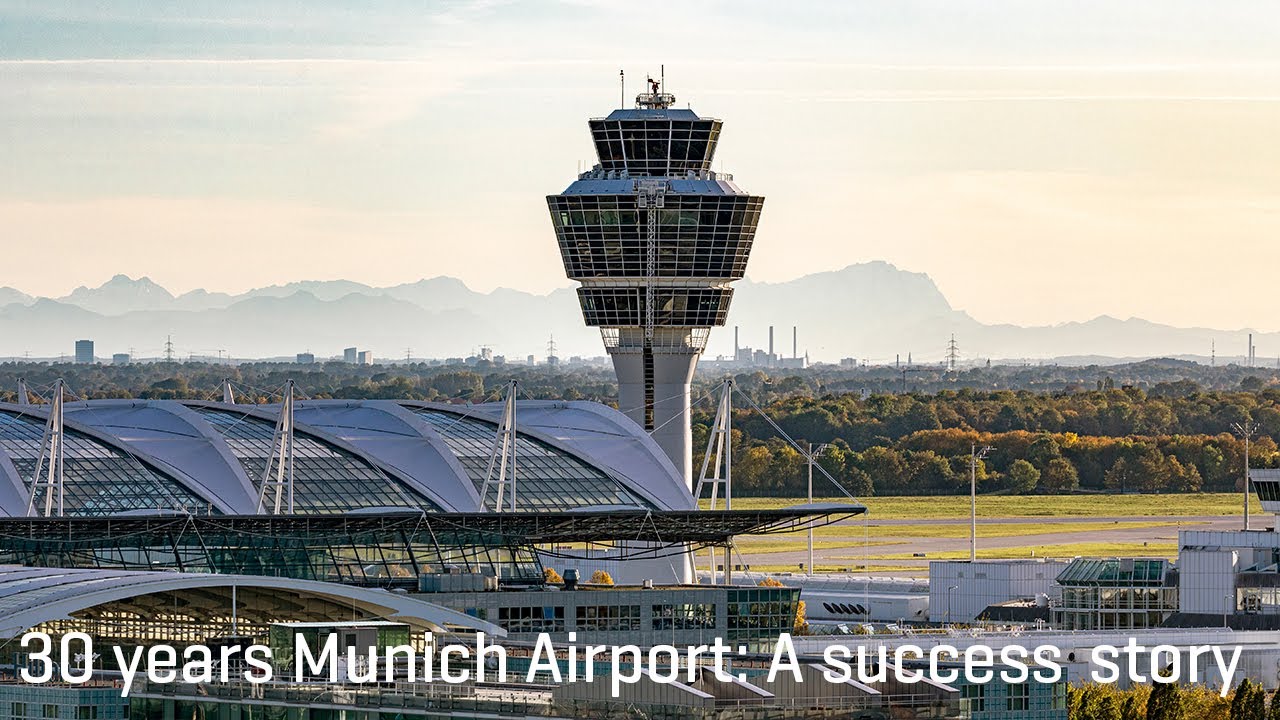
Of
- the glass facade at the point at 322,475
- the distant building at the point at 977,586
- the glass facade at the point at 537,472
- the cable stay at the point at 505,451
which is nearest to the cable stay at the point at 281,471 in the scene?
the glass facade at the point at 322,475

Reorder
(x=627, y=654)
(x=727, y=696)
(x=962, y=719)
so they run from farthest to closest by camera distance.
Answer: (x=627, y=654) → (x=962, y=719) → (x=727, y=696)

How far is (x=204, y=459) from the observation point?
12812cm

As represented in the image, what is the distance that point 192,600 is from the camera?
3413 inches

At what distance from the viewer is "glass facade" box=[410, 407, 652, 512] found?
13825 centimetres

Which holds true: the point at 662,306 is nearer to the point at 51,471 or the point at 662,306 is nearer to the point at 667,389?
the point at 667,389

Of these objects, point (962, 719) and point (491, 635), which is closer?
point (962, 719)

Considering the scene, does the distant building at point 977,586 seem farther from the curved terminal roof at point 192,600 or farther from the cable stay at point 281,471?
the curved terminal roof at point 192,600

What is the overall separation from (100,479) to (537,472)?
2545 cm

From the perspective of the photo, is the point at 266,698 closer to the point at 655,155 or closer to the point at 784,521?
the point at 784,521

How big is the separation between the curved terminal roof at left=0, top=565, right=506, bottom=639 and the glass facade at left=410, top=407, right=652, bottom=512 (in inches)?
1756

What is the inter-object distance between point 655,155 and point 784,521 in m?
54.7

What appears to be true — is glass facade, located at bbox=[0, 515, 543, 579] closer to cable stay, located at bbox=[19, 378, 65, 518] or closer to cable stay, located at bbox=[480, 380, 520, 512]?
cable stay, located at bbox=[19, 378, 65, 518]

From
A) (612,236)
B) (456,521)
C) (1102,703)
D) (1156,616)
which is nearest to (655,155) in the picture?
(612,236)

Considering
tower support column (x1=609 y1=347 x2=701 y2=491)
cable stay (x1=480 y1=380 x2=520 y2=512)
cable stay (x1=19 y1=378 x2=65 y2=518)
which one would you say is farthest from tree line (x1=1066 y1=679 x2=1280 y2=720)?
tower support column (x1=609 y1=347 x2=701 y2=491)
